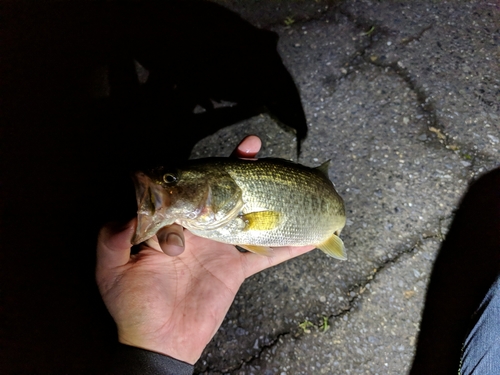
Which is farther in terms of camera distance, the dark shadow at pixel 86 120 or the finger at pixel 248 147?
the dark shadow at pixel 86 120

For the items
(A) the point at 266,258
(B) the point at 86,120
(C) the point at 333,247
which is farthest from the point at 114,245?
A: (B) the point at 86,120

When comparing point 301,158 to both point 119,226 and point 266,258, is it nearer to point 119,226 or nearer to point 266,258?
point 266,258

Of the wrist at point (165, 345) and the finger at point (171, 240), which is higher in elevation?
the finger at point (171, 240)

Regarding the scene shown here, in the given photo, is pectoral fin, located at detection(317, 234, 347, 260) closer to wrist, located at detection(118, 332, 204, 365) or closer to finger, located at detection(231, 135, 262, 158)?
finger, located at detection(231, 135, 262, 158)

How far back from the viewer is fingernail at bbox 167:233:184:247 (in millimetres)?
2166

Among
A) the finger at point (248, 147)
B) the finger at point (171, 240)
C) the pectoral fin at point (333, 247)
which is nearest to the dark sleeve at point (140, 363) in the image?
the finger at point (171, 240)

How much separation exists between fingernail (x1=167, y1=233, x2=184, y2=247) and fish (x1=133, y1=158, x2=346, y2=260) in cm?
11

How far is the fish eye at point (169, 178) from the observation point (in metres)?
2.29

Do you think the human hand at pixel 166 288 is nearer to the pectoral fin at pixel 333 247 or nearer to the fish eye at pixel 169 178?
the fish eye at pixel 169 178

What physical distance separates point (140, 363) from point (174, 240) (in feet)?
3.26

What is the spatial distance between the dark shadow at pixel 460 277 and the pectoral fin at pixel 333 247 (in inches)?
43.9

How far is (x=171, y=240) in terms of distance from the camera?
7.16ft

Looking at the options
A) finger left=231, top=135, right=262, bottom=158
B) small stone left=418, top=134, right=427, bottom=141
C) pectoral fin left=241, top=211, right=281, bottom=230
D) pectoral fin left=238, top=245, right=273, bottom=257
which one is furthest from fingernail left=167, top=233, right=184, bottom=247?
small stone left=418, top=134, right=427, bottom=141

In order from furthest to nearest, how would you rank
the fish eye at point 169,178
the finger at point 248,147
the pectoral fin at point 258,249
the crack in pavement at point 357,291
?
the crack in pavement at point 357,291
the finger at point 248,147
the pectoral fin at point 258,249
the fish eye at point 169,178
